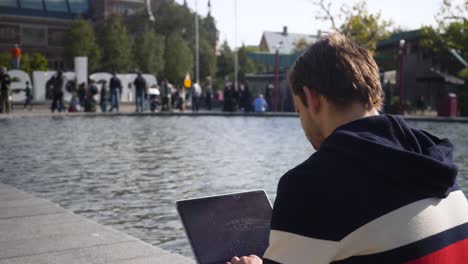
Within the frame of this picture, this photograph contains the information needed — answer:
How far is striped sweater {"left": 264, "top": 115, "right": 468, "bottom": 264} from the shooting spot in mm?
1516

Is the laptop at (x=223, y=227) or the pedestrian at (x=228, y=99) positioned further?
the pedestrian at (x=228, y=99)

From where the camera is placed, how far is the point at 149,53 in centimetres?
6669

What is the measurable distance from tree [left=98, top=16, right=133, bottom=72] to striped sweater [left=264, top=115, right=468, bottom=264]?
210ft

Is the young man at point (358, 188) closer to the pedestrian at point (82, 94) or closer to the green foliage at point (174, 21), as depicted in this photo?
the pedestrian at point (82, 94)

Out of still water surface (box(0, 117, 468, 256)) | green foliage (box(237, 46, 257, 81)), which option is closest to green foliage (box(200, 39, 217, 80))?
green foliage (box(237, 46, 257, 81))

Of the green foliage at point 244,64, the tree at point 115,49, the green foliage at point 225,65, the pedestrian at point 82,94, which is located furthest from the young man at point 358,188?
the green foliage at point 244,64

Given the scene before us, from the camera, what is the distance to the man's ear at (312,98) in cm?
169

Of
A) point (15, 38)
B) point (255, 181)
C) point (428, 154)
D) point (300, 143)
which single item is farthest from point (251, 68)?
point (428, 154)

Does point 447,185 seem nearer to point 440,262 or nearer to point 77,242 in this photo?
point 440,262

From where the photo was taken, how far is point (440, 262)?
1.60m

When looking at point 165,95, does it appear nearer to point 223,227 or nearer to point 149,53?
point 223,227

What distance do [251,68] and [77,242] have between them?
95759 millimetres

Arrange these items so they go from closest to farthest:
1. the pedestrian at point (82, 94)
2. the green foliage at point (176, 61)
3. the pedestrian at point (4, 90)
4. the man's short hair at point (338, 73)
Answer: the man's short hair at point (338, 73), the pedestrian at point (4, 90), the pedestrian at point (82, 94), the green foliage at point (176, 61)

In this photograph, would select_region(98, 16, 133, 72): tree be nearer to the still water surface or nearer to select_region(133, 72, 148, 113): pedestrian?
select_region(133, 72, 148, 113): pedestrian
